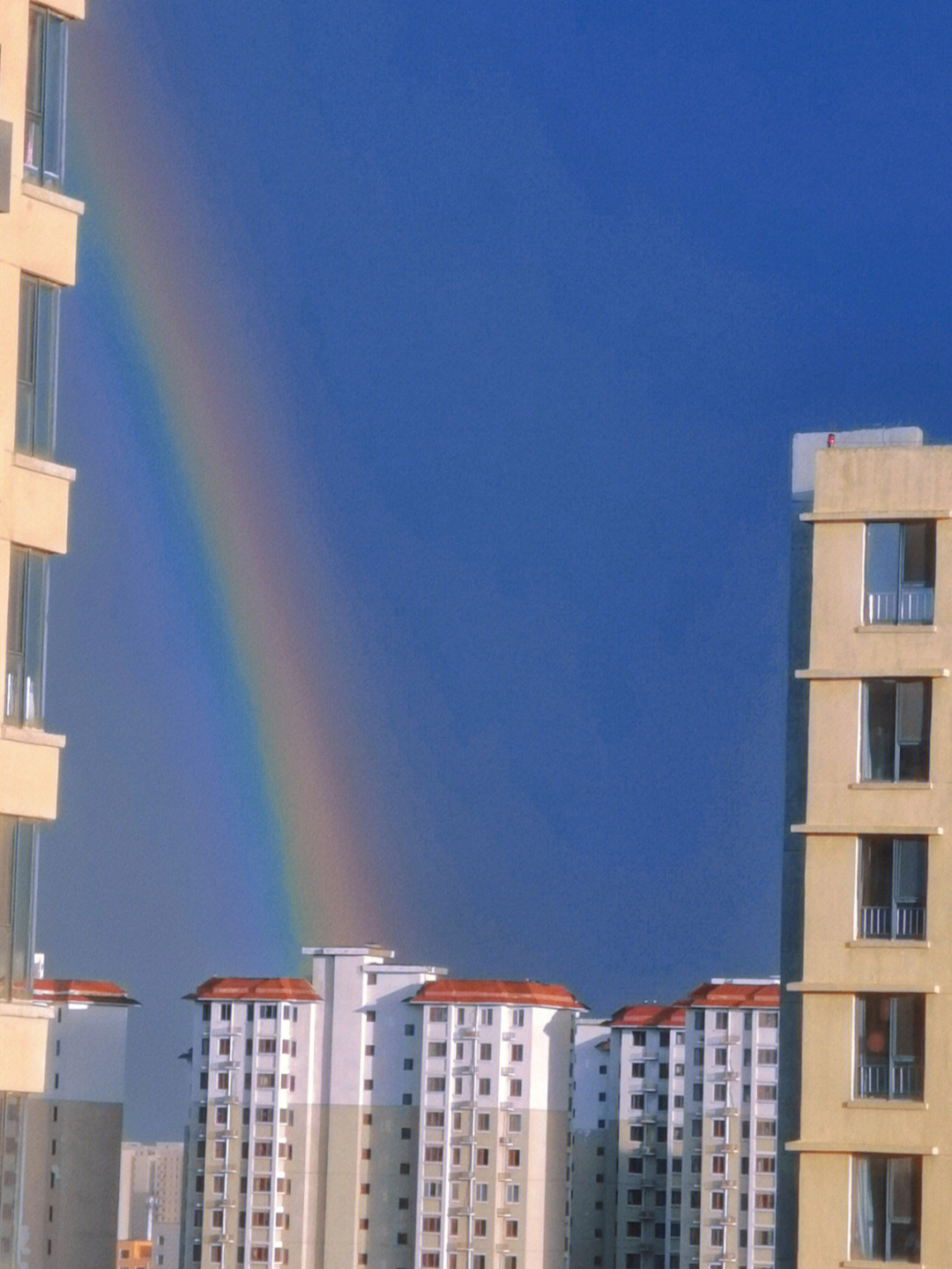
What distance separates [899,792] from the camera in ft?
53.8

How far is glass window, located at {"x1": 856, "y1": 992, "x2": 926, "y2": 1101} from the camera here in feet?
52.6

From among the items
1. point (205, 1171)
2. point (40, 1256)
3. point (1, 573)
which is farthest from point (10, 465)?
point (205, 1171)

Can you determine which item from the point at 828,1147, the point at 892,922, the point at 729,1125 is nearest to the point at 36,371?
the point at 892,922

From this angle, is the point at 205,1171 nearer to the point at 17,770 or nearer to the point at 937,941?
the point at 937,941

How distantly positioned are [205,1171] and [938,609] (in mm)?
48026

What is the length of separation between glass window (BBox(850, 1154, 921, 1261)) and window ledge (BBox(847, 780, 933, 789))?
2489mm

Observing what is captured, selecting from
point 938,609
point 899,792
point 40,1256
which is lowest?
point 40,1256

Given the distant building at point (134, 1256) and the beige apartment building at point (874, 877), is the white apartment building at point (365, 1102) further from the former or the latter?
the distant building at point (134, 1256)

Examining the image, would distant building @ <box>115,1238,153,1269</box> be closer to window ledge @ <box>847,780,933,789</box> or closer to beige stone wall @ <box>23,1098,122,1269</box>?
beige stone wall @ <box>23,1098,122,1269</box>

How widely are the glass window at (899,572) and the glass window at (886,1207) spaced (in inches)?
147

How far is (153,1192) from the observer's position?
118 meters

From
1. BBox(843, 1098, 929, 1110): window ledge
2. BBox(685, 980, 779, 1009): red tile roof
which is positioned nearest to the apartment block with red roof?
BBox(685, 980, 779, 1009): red tile roof

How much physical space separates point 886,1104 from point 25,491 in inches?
322

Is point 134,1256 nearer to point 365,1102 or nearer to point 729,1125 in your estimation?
point 365,1102
